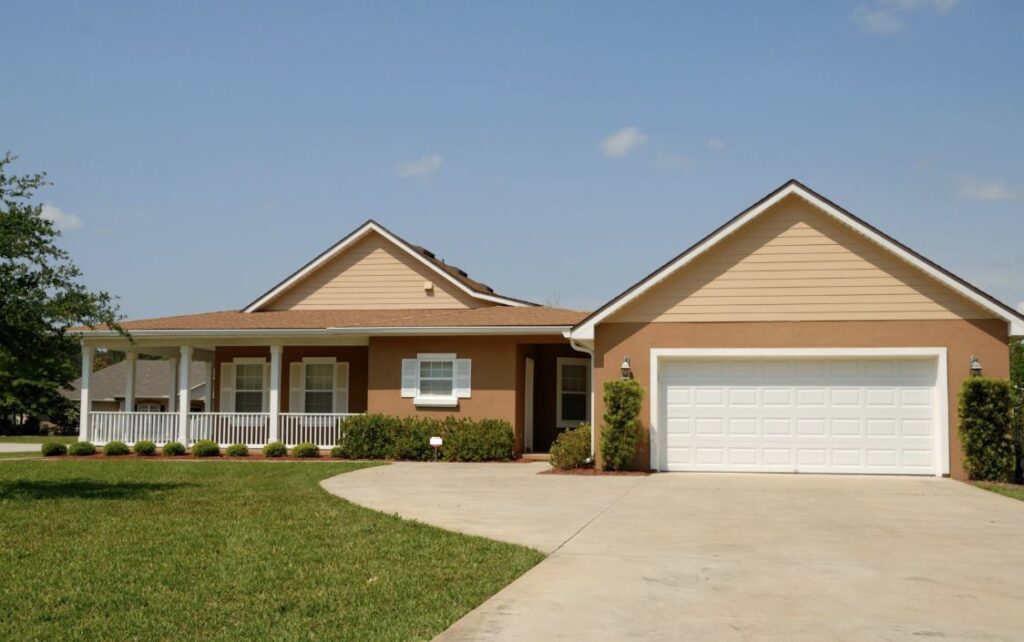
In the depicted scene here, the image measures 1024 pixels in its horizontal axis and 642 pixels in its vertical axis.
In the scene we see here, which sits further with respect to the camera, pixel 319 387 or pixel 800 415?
pixel 319 387

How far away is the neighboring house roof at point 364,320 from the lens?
2211 centimetres

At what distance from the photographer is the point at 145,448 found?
23547 millimetres

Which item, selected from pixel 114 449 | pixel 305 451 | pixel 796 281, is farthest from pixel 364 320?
pixel 796 281

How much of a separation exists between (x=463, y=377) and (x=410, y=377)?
1.28m

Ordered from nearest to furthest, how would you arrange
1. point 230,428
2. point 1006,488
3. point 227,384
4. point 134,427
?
point 1006,488, point 230,428, point 134,427, point 227,384

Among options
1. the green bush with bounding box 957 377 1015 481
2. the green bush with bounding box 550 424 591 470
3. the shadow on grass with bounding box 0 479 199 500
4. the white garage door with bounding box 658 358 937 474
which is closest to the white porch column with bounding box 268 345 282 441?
the shadow on grass with bounding box 0 479 199 500

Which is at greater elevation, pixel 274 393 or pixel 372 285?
pixel 372 285

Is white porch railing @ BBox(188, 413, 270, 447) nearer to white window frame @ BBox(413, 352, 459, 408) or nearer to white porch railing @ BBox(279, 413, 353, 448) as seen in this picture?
white porch railing @ BBox(279, 413, 353, 448)

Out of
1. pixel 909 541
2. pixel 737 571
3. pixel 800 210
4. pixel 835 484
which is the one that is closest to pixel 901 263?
pixel 800 210

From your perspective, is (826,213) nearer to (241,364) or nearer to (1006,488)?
(1006,488)

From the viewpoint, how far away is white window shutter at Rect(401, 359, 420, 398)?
22.7m

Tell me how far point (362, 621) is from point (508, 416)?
15.2 metres

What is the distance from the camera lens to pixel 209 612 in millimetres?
7223

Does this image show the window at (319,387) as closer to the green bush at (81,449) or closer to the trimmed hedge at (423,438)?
the trimmed hedge at (423,438)
